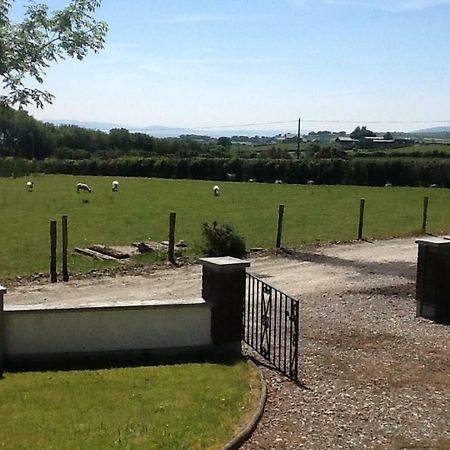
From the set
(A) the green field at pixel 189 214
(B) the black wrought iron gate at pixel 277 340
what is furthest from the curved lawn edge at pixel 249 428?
(A) the green field at pixel 189 214

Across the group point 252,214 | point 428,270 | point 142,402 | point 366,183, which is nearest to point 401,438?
point 142,402

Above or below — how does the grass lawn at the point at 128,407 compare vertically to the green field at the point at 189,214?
above

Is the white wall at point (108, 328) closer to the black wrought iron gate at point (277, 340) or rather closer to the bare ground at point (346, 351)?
the bare ground at point (346, 351)

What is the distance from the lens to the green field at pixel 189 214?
2181 cm

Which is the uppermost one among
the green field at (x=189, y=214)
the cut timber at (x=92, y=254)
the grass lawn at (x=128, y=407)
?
the grass lawn at (x=128, y=407)

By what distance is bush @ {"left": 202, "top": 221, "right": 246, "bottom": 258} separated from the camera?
17672 mm

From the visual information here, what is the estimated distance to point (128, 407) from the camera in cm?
695

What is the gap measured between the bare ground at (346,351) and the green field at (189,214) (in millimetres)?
2624

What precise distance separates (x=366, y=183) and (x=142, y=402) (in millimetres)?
51901

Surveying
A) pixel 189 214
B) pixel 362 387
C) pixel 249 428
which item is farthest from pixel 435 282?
pixel 189 214

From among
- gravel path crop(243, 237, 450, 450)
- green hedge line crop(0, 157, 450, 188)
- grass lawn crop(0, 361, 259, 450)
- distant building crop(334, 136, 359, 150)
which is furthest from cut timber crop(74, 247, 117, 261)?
distant building crop(334, 136, 359, 150)

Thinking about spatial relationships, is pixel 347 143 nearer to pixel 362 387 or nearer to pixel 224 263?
pixel 224 263

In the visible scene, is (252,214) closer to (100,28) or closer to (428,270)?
(428,270)

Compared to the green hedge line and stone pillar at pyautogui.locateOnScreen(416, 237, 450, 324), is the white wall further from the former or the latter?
the green hedge line
